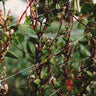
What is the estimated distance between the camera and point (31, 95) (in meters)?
0.77

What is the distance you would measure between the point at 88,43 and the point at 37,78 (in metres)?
0.39

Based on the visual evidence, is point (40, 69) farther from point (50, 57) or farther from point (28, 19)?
point (28, 19)

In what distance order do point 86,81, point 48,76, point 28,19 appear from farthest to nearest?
point 86,81 → point 48,76 → point 28,19

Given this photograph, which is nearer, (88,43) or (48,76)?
(48,76)

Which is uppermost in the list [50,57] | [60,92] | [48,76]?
[50,57]

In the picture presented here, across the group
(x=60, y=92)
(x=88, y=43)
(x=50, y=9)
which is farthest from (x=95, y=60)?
(x=50, y=9)

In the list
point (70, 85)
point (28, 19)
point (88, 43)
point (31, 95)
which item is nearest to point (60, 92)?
point (70, 85)

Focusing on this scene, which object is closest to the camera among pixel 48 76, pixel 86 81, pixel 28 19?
pixel 28 19

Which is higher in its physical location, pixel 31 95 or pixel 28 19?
pixel 28 19

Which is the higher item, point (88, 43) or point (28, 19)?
point (28, 19)

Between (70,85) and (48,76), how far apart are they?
132 mm

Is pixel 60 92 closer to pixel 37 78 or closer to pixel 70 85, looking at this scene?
pixel 70 85

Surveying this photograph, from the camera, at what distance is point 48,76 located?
79cm

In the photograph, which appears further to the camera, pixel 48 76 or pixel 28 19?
pixel 48 76
